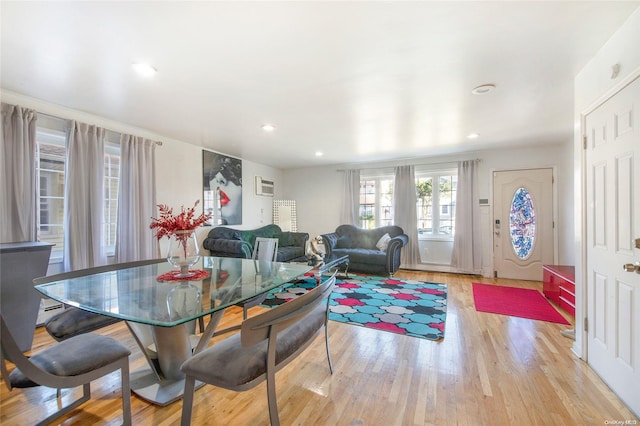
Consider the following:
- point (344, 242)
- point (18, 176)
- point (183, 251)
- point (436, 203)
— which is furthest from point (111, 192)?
point (436, 203)

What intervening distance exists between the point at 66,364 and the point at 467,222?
17.6 ft

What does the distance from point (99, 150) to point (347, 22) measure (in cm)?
307

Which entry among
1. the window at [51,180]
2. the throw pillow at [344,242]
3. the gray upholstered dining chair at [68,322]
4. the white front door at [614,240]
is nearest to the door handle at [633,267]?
the white front door at [614,240]

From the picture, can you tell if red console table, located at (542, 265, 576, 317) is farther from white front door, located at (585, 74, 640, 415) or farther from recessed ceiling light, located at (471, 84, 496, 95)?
recessed ceiling light, located at (471, 84, 496, 95)

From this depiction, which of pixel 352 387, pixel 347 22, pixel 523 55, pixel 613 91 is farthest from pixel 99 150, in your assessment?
pixel 613 91

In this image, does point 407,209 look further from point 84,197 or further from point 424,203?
point 84,197

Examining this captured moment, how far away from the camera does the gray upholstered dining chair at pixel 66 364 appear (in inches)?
41.1

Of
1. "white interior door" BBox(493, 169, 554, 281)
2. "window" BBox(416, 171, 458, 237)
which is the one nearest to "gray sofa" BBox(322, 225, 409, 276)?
"window" BBox(416, 171, 458, 237)

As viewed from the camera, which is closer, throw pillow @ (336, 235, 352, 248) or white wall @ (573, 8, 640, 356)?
white wall @ (573, 8, 640, 356)

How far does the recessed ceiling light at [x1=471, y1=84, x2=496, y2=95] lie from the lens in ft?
7.61

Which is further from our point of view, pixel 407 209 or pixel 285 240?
pixel 285 240

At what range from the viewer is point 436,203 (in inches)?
209

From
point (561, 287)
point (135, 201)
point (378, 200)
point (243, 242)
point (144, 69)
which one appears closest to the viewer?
point (144, 69)

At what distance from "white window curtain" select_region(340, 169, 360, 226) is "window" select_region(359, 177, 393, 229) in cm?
16
